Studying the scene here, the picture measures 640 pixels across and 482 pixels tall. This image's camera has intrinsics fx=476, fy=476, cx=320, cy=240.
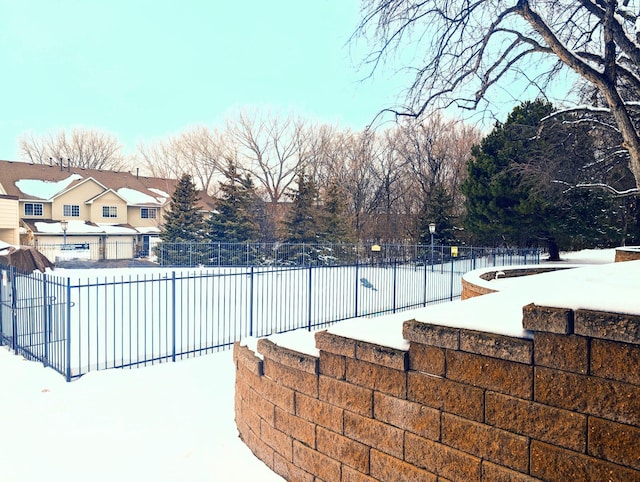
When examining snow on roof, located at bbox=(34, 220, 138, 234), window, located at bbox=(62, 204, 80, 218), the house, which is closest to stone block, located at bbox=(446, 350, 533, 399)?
the house

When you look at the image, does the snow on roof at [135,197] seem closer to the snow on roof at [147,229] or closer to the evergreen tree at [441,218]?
the snow on roof at [147,229]

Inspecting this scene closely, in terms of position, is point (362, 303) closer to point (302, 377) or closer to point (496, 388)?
point (302, 377)

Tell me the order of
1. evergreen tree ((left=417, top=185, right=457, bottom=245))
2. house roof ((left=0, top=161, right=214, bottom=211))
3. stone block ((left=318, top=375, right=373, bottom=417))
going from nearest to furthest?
stone block ((left=318, top=375, right=373, bottom=417)) < evergreen tree ((left=417, top=185, right=457, bottom=245)) < house roof ((left=0, top=161, right=214, bottom=211))

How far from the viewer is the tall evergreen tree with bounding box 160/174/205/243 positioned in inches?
Answer: 1142

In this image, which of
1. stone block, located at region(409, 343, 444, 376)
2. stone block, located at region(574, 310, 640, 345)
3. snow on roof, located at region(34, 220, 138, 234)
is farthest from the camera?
snow on roof, located at region(34, 220, 138, 234)

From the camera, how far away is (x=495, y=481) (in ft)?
7.82

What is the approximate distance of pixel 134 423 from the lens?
5.30m

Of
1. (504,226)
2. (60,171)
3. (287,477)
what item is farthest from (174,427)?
(60,171)

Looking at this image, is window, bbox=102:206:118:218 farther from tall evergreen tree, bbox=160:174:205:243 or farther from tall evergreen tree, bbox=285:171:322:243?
tall evergreen tree, bbox=285:171:322:243

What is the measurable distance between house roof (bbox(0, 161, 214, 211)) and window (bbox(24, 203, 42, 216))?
2.17ft

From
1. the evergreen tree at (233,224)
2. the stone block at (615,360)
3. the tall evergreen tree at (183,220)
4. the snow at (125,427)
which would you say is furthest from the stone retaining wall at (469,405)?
the tall evergreen tree at (183,220)

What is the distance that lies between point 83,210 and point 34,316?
3007 cm

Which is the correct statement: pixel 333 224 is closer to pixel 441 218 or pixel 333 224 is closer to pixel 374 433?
pixel 441 218

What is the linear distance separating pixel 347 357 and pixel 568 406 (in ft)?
4.43
